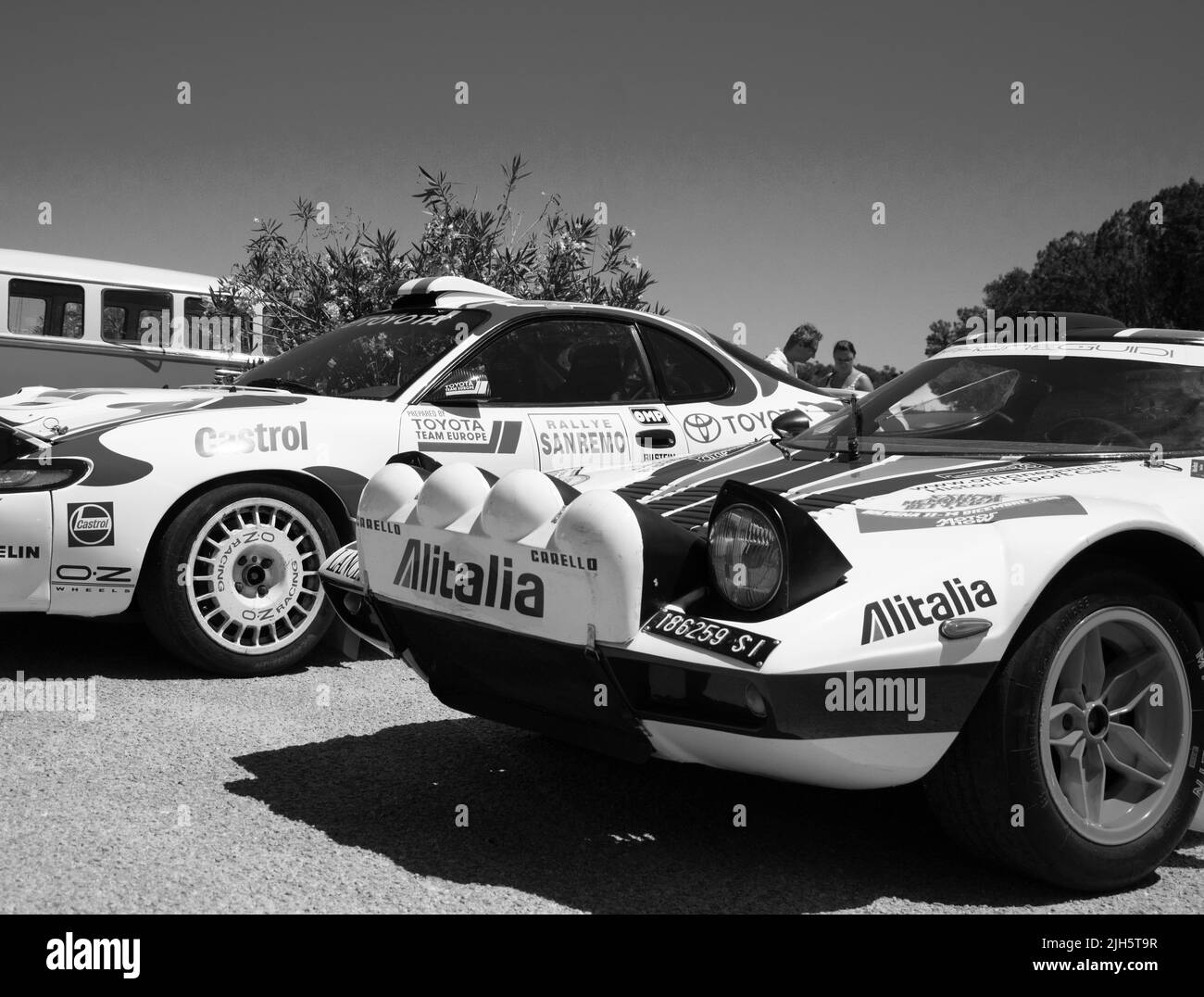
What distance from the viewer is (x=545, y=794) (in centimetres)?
354

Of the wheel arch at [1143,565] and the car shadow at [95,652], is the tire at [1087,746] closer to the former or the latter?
the wheel arch at [1143,565]

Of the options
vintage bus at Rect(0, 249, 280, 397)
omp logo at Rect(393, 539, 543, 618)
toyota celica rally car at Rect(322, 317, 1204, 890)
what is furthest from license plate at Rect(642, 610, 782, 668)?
vintage bus at Rect(0, 249, 280, 397)

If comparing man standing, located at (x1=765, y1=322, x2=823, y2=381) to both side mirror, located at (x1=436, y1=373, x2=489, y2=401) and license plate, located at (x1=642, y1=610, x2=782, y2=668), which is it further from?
license plate, located at (x1=642, y1=610, x2=782, y2=668)

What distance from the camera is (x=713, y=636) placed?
2537mm

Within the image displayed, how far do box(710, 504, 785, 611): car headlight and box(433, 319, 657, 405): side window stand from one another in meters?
2.72

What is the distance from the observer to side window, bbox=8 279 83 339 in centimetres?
1148

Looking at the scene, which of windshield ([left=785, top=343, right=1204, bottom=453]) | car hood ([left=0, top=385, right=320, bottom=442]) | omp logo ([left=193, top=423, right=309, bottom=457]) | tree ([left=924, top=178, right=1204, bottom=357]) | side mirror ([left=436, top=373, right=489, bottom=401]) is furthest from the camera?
tree ([left=924, top=178, right=1204, bottom=357])

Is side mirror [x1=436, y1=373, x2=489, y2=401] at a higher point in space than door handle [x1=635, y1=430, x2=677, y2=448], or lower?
higher

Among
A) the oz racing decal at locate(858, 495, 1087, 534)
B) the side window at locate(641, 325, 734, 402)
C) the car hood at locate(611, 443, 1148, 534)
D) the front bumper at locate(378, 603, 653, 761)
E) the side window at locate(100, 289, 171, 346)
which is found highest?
the side window at locate(100, 289, 171, 346)

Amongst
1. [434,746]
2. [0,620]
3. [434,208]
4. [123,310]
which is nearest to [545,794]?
[434,746]

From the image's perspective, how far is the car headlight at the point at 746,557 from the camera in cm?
258

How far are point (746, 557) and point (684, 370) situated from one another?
10.6ft

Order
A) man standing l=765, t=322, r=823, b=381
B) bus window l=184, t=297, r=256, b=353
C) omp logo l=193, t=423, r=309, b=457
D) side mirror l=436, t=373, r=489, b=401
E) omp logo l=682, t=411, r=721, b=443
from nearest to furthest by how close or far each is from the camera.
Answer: omp logo l=193, t=423, r=309, b=457, side mirror l=436, t=373, r=489, b=401, omp logo l=682, t=411, r=721, b=443, man standing l=765, t=322, r=823, b=381, bus window l=184, t=297, r=256, b=353
